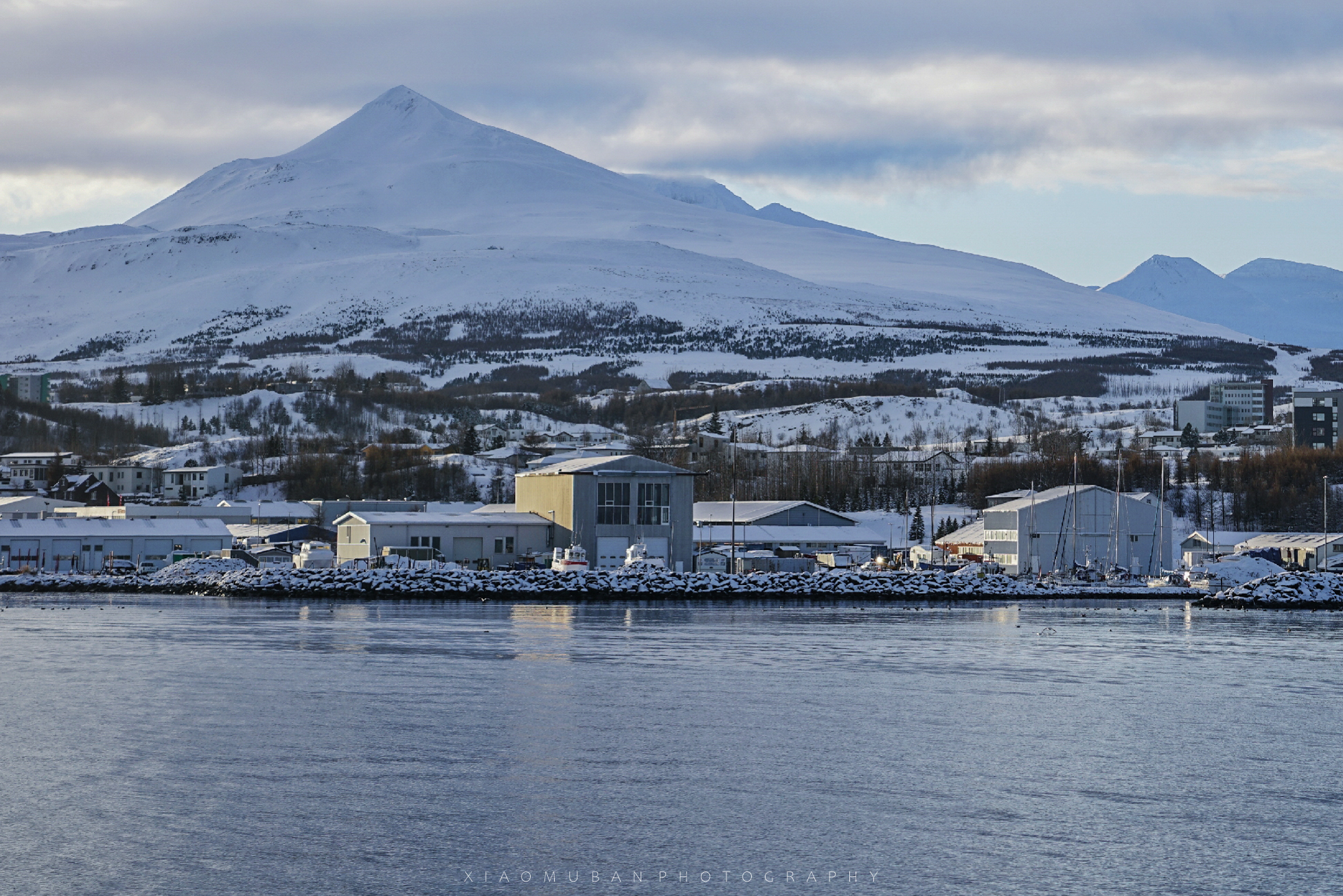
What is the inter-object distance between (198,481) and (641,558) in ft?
181

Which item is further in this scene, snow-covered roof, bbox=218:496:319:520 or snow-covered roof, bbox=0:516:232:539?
snow-covered roof, bbox=218:496:319:520

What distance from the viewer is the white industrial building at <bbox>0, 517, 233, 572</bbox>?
2264 inches

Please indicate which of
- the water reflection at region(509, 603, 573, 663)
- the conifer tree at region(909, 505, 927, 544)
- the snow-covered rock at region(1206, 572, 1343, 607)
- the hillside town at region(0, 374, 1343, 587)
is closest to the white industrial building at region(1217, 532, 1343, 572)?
the hillside town at region(0, 374, 1343, 587)

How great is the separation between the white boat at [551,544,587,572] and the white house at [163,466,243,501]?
50133 mm

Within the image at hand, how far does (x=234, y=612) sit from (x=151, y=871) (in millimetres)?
27237

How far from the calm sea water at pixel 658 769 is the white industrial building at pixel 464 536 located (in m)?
26.8

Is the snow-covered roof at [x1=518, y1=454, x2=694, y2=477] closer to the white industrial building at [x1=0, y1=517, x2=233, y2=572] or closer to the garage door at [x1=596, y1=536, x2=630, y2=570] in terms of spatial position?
the garage door at [x1=596, y1=536, x2=630, y2=570]

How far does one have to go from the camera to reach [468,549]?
54656 mm

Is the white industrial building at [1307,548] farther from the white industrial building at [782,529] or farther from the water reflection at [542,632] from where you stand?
the water reflection at [542,632]

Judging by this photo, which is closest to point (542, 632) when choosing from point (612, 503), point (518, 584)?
point (518, 584)

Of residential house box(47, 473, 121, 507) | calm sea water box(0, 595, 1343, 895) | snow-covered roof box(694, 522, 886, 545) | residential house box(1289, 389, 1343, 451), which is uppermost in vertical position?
residential house box(1289, 389, 1343, 451)

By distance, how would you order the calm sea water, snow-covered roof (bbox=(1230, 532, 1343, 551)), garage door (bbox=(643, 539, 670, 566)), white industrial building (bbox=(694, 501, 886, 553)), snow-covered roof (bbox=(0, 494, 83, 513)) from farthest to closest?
snow-covered roof (bbox=(0, 494, 83, 513)), white industrial building (bbox=(694, 501, 886, 553)), snow-covered roof (bbox=(1230, 532, 1343, 551)), garage door (bbox=(643, 539, 670, 566)), the calm sea water

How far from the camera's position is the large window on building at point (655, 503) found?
5347 centimetres

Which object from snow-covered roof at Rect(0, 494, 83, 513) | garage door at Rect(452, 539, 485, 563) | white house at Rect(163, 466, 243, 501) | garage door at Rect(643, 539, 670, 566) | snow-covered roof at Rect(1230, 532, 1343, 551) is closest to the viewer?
garage door at Rect(643, 539, 670, 566)
